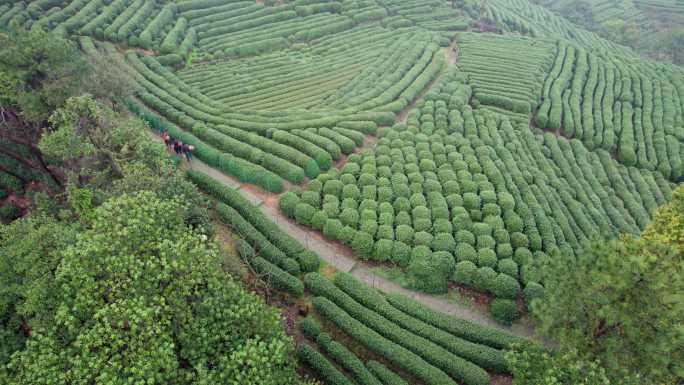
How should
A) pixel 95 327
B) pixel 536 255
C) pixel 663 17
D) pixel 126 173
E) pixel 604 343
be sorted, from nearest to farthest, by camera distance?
1. pixel 95 327
2. pixel 604 343
3. pixel 126 173
4. pixel 536 255
5. pixel 663 17

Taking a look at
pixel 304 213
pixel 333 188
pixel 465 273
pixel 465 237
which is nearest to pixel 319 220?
pixel 304 213

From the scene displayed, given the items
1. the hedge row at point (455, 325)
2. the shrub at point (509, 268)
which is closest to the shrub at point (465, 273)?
the shrub at point (509, 268)

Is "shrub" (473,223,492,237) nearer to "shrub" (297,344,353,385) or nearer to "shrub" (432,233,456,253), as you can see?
"shrub" (432,233,456,253)

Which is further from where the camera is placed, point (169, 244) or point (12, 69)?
point (12, 69)

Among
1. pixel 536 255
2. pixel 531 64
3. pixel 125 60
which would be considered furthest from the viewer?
pixel 531 64

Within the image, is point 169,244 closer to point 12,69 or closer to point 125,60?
point 12,69

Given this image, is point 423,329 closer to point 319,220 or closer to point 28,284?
point 319,220

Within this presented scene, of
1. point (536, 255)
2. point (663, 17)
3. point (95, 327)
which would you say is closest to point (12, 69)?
point (95, 327)
